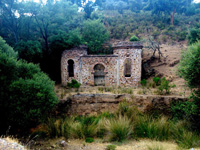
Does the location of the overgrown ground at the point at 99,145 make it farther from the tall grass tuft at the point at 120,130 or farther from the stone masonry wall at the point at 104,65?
the stone masonry wall at the point at 104,65

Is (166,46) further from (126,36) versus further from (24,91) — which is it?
(24,91)

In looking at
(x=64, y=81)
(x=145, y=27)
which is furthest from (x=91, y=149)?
(x=145, y=27)

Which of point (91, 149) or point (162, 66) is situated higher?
point (162, 66)

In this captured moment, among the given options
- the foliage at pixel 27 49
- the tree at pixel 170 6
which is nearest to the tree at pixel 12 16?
the foliage at pixel 27 49

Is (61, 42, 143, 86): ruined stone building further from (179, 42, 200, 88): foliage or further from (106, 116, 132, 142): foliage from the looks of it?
(106, 116, 132, 142): foliage

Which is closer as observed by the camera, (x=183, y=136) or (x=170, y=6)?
(x=183, y=136)

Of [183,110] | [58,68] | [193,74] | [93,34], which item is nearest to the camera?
[193,74]

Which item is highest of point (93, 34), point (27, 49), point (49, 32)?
point (93, 34)

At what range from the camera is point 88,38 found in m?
19.0

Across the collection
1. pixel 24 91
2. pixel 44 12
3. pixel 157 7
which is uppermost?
pixel 157 7

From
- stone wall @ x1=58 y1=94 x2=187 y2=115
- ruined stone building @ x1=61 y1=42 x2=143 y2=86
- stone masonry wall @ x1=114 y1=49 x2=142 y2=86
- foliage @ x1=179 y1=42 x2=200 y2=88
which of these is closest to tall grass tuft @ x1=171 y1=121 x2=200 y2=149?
foliage @ x1=179 y1=42 x2=200 y2=88

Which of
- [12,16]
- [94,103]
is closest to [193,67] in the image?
[94,103]

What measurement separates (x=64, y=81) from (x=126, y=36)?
13.6m

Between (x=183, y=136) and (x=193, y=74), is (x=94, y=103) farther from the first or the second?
(x=193, y=74)
